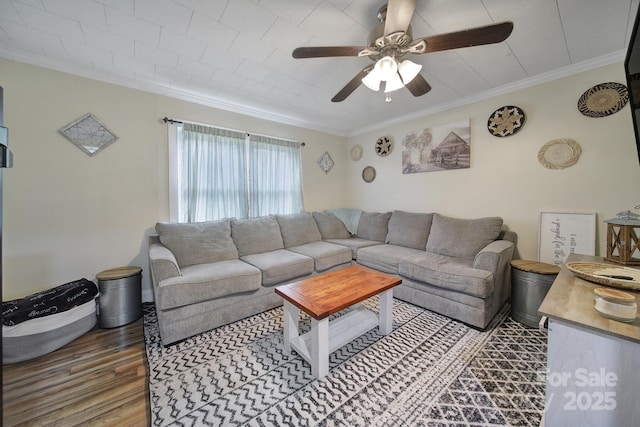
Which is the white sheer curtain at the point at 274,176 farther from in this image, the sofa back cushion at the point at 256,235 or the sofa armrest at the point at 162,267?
the sofa armrest at the point at 162,267

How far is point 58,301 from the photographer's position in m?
1.78

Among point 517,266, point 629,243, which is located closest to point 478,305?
point 517,266

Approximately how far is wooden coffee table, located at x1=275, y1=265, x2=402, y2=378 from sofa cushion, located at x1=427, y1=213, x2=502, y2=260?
1.13 metres

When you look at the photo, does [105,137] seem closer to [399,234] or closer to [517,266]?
[399,234]

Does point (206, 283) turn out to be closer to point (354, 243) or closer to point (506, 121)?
point (354, 243)

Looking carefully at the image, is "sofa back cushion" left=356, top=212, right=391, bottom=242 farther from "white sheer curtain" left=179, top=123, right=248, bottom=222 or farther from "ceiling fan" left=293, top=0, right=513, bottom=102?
"ceiling fan" left=293, top=0, right=513, bottom=102

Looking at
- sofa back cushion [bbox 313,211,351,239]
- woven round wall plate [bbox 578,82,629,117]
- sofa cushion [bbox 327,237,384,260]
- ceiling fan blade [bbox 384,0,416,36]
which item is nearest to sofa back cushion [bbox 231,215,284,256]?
sofa back cushion [bbox 313,211,351,239]

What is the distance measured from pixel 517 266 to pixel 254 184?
122 inches

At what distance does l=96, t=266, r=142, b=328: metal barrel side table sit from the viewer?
81.4 inches

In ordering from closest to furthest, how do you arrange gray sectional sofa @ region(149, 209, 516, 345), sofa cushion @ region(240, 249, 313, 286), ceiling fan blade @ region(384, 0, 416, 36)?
ceiling fan blade @ region(384, 0, 416, 36)
gray sectional sofa @ region(149, 209, 516, 345)
sofa cushion @ region(240, 249, 313, 286)

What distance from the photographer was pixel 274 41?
1797 mm

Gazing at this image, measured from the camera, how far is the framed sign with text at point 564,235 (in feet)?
7.03

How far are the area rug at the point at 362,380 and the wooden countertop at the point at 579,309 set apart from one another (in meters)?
0.72

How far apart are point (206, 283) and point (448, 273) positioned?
2.15 meters
